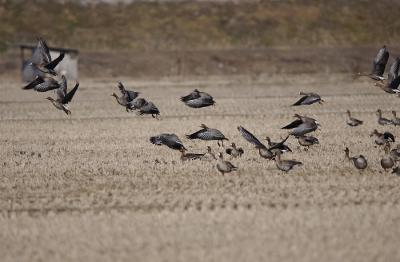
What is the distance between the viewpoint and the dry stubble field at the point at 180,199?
11133mm

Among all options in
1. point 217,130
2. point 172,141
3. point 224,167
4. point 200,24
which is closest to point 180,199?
point 224,167

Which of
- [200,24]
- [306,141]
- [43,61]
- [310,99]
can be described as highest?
[43,61]

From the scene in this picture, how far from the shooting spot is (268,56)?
61.4 meters

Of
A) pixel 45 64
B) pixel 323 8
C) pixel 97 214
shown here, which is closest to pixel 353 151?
pixel 45 64

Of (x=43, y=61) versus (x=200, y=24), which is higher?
(x=43, y=61)

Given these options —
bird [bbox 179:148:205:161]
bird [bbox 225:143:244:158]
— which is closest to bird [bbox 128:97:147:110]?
bird [bbox 179:148:205:161]

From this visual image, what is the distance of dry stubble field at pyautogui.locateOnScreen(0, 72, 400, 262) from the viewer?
11.1 meters

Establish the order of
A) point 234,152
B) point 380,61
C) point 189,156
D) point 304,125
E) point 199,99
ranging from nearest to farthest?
point 189,156, point 234,152, point 304,125, point 380,61, point 199,99

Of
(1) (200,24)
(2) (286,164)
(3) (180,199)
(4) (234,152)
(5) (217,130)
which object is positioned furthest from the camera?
(1) (200,24)

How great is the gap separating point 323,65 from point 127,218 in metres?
47.6

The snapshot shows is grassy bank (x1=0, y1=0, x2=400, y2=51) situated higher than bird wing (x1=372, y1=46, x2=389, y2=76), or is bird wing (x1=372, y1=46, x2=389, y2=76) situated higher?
bird wing (x1=372, y1=46, x2=389, y2=76)

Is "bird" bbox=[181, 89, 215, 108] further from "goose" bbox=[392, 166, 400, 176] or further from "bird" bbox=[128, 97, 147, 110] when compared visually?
"goose" bbox=[392, 166, 400, 176]

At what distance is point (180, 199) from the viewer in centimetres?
1435

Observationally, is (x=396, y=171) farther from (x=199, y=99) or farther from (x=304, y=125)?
(x=199, y=99)
